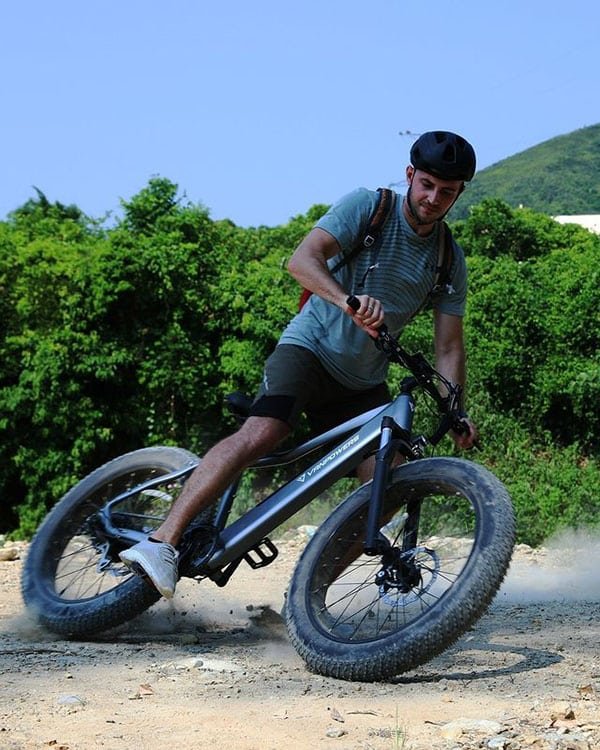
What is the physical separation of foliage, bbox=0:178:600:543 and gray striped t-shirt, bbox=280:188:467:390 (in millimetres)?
10243

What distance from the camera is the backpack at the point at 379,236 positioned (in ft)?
14.7

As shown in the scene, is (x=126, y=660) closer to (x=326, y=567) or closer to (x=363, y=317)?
(x=326, y=567)

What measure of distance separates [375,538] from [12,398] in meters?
12.4

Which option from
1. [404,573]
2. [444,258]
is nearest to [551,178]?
[444,258]

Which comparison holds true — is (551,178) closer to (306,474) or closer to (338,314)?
(338,314)

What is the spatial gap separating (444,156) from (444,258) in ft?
1.53

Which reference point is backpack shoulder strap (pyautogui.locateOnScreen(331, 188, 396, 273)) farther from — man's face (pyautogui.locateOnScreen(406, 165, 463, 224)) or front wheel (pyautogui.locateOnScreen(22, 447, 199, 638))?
front wheel (pyautogui.locateOnScreen(22, 447, 199, 638))

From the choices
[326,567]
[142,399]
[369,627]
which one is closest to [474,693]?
[369,627]

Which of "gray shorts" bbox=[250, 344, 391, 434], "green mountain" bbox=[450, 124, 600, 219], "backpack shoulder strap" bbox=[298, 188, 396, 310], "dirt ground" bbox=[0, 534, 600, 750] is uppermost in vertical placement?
"green mountain" bbox=[450, 124, 600, 219]

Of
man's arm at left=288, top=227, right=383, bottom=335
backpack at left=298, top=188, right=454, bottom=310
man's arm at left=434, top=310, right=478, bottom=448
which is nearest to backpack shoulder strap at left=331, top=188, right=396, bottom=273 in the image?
backpack at left=298, top=188, right=454, bottom=310

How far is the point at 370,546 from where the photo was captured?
13.4 feet

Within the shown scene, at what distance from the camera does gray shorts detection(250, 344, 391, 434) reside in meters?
4.59

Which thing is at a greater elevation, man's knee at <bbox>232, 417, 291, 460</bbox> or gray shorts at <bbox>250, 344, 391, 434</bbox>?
gray shorts at <bbox>250, 344, 391, 434</bbox>

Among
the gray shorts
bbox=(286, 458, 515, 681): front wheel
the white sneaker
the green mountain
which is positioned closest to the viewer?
bbox=(286, 458, 515, 681): front wheel
